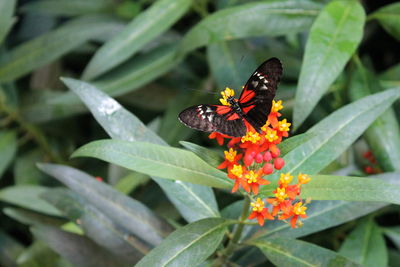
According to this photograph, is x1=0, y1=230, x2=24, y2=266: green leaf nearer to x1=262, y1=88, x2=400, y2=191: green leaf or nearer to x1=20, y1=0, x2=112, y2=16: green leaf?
x1=20, y1=0, x2=112, y2=16: green leaf

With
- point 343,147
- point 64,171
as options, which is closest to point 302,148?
point 343,147

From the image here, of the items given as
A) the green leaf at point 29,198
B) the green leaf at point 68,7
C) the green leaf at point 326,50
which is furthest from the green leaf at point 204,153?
the green leaf at point 68,7

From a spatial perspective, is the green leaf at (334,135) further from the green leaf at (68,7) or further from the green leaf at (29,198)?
the green leaf at (68,7)

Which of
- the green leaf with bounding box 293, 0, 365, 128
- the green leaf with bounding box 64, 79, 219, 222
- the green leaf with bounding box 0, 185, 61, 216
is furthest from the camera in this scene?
the green leaf with bounding box 0, 185, 61, 216

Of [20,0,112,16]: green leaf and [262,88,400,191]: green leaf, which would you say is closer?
[262,88,400,191]: green leaf

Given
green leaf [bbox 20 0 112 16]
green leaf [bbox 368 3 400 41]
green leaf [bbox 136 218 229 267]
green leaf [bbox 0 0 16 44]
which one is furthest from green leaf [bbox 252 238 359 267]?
green leaf [bbox 20 0 112 16]

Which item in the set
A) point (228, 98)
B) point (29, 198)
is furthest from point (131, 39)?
point (228, 98)
